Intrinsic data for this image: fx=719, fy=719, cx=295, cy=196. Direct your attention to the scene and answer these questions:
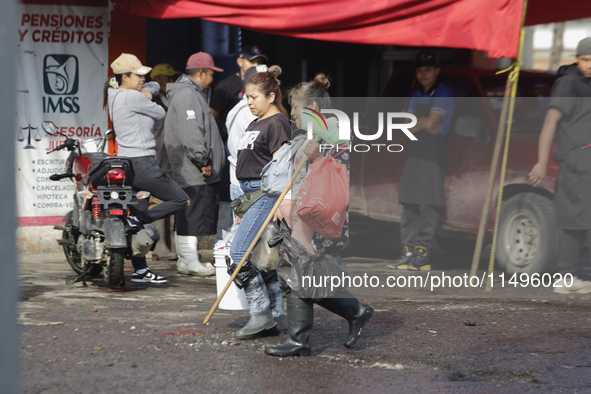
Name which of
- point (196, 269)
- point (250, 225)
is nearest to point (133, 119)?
point (196, 269)

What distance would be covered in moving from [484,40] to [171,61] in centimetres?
469

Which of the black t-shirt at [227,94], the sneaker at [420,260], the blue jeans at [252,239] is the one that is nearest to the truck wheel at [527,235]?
the sneaker at [420,260]

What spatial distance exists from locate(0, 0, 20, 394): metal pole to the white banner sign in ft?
23.8

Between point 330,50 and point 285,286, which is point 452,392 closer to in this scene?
point 285,286

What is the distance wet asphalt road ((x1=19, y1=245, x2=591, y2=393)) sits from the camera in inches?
161

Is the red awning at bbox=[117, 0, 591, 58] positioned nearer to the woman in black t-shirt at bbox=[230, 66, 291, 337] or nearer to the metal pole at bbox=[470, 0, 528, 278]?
the metal pole at bbox=[470, 0, 528, 278]

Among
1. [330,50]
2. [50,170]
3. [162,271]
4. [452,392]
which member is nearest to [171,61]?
[50,170]

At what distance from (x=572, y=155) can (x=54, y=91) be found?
5.75 m

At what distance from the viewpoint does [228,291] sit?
5.55m

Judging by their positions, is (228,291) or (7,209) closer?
(7,209)

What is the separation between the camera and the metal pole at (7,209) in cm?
143

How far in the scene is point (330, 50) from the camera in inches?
530

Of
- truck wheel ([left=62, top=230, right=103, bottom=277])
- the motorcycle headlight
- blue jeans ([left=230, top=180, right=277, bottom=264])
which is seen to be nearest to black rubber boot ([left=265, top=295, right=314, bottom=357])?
blue jeans ([left=230, top=180, right=277, bottom=264])

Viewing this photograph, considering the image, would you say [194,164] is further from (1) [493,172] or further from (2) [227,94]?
(1) [493,172]
